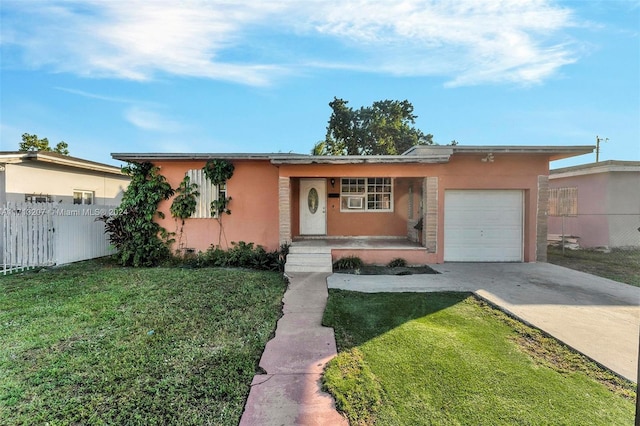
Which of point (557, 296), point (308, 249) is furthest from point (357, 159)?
point (557, 296)

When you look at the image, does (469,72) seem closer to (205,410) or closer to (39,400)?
(205,410)

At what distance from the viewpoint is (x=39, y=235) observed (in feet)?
26.6

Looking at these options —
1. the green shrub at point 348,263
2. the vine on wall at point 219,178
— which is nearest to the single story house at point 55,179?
the vine on wall at point 219,178

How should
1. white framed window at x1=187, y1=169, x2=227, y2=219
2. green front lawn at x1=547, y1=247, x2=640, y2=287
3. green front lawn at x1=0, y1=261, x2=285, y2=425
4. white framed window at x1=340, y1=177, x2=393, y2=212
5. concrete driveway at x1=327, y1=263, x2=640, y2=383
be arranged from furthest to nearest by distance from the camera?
white framed window at x1=340, y1=177, x2=393, y2=212 < white framed window at x1=187, y1=169, x2=227, y2=219 < green front lawn at x1=547, y1=247, x2=640, y2=287 < concrete driveway at x1=327, y1=263, x2=640, y2=383 < green front lawn at x1=0, y1=261, x2=285, y2=425

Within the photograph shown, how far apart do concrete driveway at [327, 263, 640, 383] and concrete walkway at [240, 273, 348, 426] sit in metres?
2.07

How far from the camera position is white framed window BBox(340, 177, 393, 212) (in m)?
11.2

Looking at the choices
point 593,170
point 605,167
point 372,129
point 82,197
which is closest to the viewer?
point 605,167

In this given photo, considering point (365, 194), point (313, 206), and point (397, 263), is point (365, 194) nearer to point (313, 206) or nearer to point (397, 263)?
point (313, 206)

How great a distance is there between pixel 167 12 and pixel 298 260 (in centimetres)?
668

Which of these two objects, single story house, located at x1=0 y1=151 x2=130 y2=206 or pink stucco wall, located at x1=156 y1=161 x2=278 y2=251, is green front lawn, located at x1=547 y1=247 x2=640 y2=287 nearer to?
pink stucco wall, located at x1=156 y1=161 x2=278 y2=251

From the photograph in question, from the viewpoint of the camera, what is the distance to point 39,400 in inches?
102

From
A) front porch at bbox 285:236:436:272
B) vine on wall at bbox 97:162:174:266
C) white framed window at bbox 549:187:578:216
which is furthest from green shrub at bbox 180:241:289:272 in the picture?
white framed window at bbox 549:187:578:216

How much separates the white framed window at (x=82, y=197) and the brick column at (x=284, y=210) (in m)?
8.70

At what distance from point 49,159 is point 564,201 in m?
20.5
